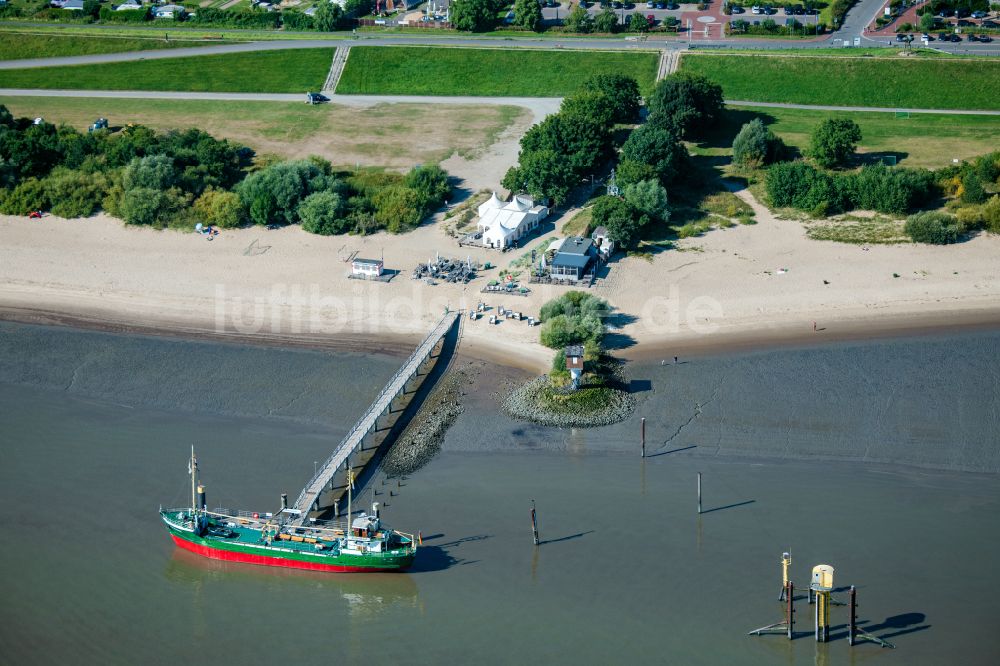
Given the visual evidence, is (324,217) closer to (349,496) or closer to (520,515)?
(349,496)

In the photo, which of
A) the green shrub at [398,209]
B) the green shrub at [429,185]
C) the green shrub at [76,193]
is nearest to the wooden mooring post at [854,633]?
the green shrub at [398,209]

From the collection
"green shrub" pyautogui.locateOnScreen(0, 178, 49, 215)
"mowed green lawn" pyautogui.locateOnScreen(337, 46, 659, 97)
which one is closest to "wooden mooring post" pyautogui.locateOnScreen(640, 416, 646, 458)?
"green shrub" pyautogui.locateOnScreen(0, 178, 49, 215)

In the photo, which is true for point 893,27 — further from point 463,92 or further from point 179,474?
point 179,474

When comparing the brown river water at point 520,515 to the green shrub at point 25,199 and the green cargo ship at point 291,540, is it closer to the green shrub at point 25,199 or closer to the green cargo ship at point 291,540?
the green cargo ship at point 291,540

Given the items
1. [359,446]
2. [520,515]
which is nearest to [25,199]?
[359,446]

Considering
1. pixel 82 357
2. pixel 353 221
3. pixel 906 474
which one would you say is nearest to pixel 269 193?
pixel 353 221

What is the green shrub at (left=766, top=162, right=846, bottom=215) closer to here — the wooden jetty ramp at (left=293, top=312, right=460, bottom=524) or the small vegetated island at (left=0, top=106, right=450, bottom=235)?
the small vegetated island at (left=0, top=106, right=450, bottom=235)
